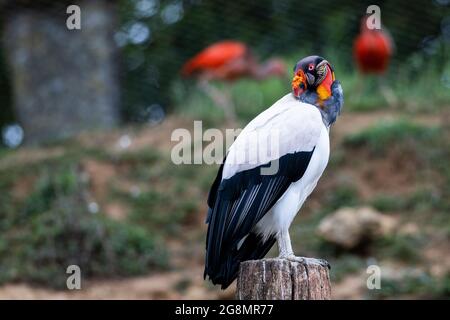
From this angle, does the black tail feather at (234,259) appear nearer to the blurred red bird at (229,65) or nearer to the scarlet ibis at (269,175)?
the scarlet ibis at (269,175)

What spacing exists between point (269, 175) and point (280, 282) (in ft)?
2.13

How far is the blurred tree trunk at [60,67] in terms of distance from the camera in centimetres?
1123

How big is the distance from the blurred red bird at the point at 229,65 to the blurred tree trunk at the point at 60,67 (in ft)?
4.34

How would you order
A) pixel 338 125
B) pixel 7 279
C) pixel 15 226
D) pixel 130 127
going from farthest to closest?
pixel 130 127
pixel 338 125
pixel 15 226
pixel 7 279

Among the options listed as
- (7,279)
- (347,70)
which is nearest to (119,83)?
(347,70)

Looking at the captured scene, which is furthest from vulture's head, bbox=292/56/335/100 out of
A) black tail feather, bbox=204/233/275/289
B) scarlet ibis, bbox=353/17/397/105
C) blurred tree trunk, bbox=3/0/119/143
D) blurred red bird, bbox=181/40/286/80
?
blurred tree trunk, bbox=3/0/119/143

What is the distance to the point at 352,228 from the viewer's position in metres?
7.82

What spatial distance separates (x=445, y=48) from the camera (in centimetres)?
1131

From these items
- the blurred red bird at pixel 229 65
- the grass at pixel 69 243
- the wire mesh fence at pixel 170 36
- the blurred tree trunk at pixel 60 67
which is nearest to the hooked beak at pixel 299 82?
the grass at pixel 69 243

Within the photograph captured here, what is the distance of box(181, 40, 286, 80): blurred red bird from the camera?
1004 centimetres

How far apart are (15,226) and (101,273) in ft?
4.34

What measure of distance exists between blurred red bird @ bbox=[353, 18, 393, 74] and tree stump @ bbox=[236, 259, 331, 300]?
5709mm

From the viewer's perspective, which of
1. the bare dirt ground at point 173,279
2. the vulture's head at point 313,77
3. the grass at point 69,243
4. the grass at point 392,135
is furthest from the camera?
the grass at point 392,135
